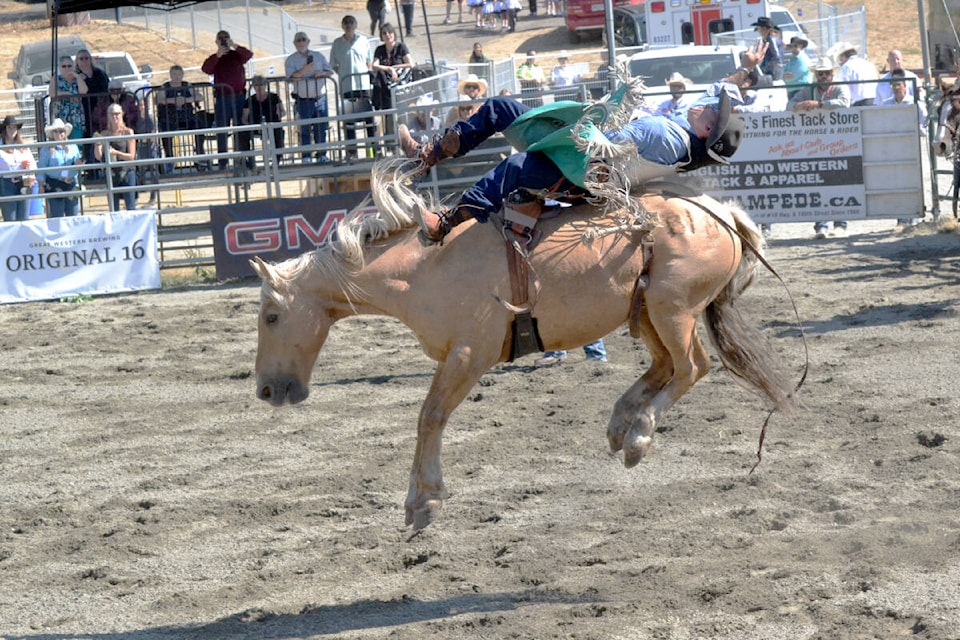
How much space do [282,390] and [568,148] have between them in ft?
4.96

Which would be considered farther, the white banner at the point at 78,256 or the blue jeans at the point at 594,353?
the white banner at the point at 78,256

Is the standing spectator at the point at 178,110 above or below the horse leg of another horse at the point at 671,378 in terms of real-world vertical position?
above

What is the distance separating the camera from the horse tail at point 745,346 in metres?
5.44

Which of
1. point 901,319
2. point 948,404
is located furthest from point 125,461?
point 901,319

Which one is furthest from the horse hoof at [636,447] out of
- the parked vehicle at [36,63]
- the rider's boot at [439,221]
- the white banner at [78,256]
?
the parked vehicle at [36,63]

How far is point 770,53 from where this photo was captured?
17.0m

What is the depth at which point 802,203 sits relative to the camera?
1380 centimetres

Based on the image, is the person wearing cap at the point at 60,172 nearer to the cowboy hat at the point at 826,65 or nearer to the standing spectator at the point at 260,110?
the standing spectator at the point at 260,110

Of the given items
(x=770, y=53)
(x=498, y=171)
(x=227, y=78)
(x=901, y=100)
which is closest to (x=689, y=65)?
(x=770, y=53)

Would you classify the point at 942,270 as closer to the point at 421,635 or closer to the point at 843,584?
the point at 843,584

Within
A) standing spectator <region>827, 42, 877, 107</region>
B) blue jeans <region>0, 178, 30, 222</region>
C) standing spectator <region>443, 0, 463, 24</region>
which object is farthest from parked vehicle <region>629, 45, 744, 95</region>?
standing spectator <region>443, 0, 463, 24</region>

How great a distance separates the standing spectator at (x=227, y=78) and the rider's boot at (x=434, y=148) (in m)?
10.1

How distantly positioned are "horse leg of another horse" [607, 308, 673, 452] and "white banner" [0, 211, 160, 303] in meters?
8.67

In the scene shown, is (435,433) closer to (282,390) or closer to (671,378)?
(282,390)
